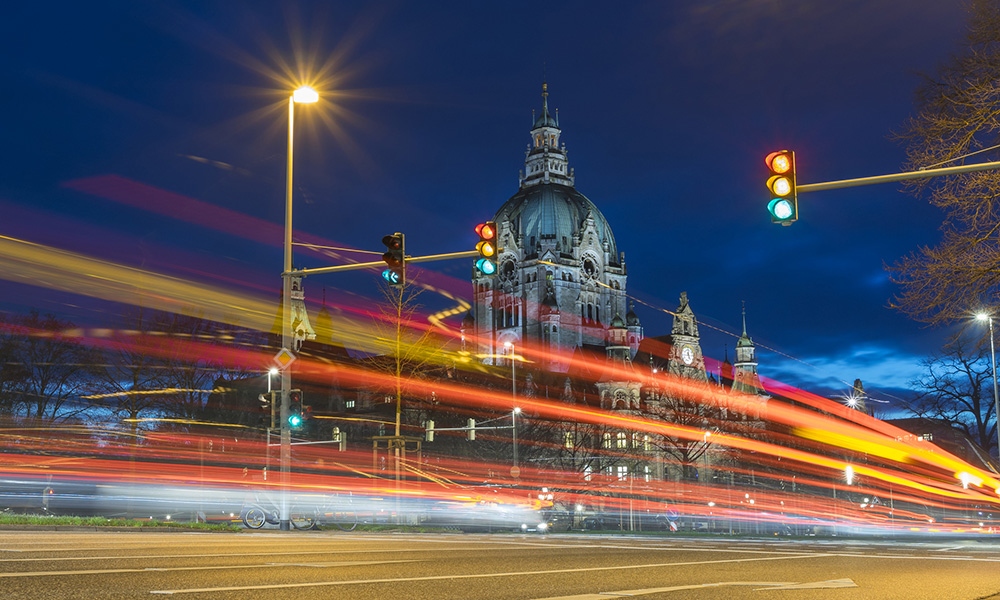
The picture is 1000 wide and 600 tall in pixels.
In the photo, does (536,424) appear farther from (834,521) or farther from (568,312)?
(568,312)

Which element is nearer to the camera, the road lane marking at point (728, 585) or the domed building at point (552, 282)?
the road lane marking at point (728, 585)

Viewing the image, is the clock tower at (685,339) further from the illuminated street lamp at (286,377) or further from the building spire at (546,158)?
the illuminated street lamp at (286,377)

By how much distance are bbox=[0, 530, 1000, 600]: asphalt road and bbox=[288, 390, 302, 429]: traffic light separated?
959 cm

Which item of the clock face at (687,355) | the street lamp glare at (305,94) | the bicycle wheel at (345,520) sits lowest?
the bicycle wheel at (345,520)

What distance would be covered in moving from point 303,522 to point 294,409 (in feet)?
12.3

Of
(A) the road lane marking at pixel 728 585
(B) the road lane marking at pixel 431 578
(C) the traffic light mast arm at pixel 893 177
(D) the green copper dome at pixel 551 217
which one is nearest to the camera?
(B) the road lane marking at pixel 431 578

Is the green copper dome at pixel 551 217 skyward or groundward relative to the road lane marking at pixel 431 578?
skyward

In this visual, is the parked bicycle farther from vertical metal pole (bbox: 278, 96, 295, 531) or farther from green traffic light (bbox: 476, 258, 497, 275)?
green traffic light (bbox: 476, 258, 497, 275)

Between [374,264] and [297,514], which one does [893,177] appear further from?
→ [297,514]

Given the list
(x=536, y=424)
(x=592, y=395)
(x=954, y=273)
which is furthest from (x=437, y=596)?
(x=592, y=395)

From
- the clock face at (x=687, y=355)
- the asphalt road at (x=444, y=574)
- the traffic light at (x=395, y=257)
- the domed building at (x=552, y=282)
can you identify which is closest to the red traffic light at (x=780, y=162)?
the asphalt road at (x=444, y=574)

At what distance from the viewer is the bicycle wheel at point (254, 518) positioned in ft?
81.3

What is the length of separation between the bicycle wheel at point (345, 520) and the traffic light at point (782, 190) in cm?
1628

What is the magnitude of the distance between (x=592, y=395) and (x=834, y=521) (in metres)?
47.5
